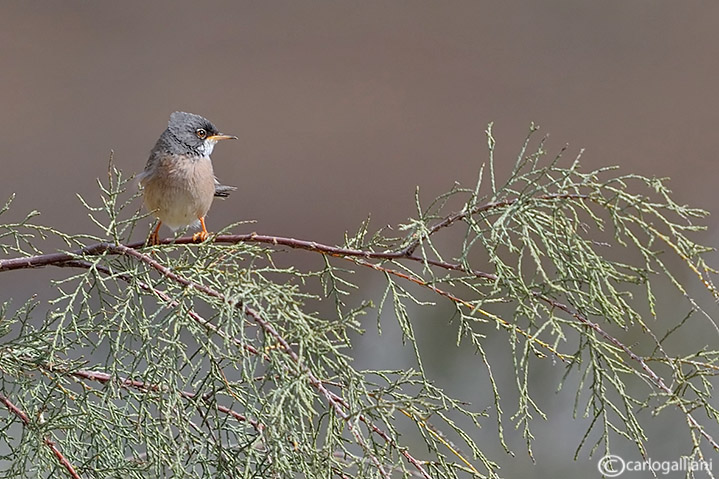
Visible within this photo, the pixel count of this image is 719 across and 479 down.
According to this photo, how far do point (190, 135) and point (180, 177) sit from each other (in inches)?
4.0

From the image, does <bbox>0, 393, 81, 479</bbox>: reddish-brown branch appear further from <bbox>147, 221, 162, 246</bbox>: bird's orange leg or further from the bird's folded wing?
the bird's folded wing

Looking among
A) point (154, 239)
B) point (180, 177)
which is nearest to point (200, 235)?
point (154, 239)

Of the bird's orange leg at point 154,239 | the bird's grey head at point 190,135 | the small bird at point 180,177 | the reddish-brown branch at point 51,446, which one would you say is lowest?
the reddish-brown branch at point 51,446

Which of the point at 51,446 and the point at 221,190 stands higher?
the point at 221,190

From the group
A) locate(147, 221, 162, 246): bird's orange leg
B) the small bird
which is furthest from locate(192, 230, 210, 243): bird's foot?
the small bird

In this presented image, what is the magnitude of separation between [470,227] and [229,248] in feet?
0.70

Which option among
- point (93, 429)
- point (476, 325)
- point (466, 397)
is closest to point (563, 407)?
point (466, 397)

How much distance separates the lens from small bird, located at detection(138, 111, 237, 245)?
121 centimetres

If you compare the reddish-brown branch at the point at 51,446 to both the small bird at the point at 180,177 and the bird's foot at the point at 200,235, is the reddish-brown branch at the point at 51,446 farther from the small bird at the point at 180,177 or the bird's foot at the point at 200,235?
the small bird at the point at 180,177

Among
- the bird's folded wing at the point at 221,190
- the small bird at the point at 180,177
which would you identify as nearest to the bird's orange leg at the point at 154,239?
the small bird at the point at 180,177

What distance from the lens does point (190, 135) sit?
1.29 meters

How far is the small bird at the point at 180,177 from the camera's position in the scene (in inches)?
47.8

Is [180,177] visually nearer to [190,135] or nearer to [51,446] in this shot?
[190,135]

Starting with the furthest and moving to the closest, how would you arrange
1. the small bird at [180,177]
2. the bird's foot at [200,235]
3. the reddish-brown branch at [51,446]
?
the small bird at [180,177], the bird's foot at [200,235], the reddish-brown branch at [51,446]
